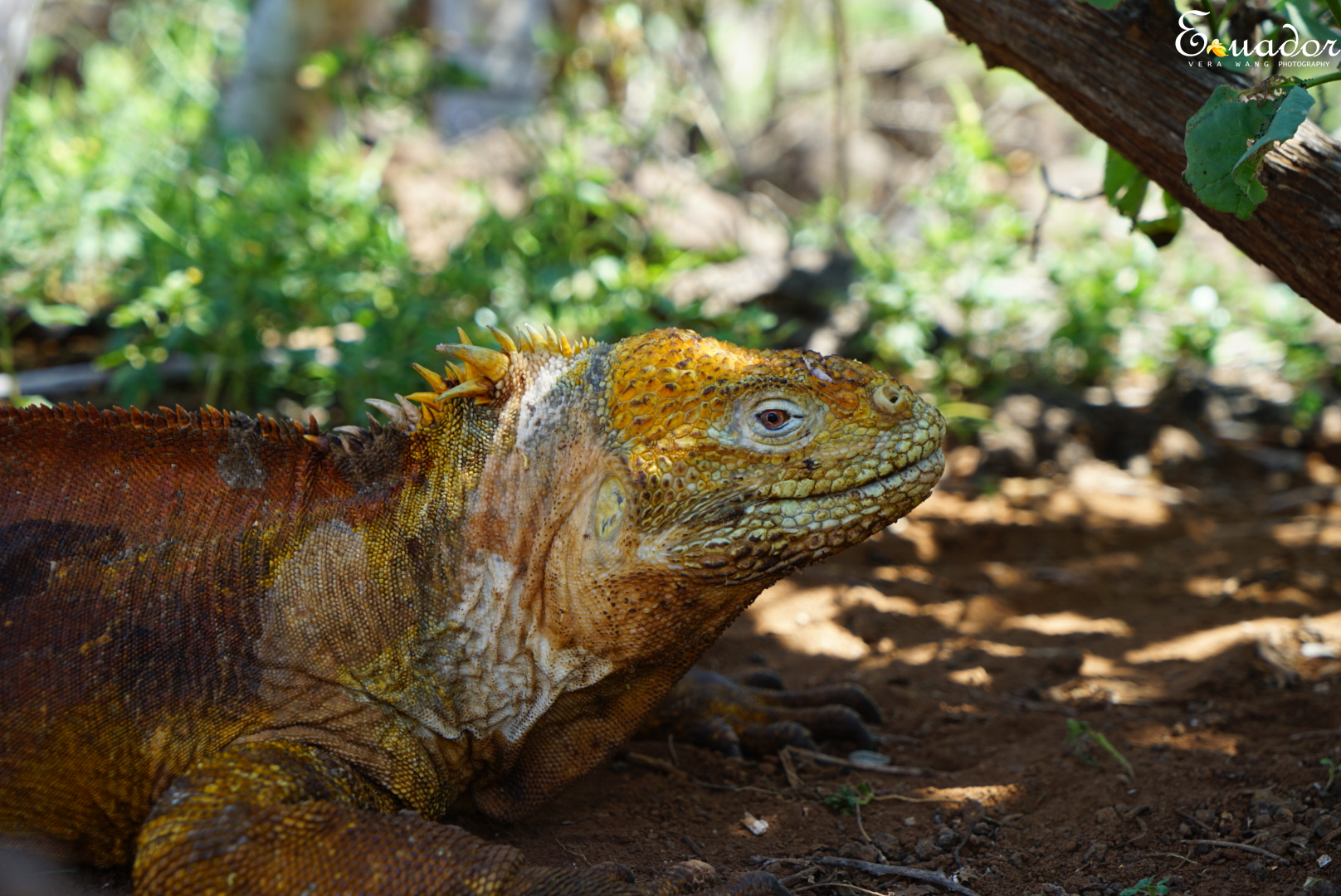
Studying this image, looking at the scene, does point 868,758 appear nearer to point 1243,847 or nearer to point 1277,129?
point 1243,847

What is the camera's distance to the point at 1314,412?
6.79 meters

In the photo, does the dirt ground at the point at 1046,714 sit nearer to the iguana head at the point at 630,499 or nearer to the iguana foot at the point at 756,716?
the iguana foot at the point at 756,716

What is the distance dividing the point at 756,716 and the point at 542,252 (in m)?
3.38

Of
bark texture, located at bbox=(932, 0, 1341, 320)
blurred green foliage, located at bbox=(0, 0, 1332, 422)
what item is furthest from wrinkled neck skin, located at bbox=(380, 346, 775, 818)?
blurred green foliage, located at bbox=(0, 0, 1332, 422)

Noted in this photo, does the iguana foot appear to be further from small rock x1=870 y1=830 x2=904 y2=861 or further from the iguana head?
the iguana head

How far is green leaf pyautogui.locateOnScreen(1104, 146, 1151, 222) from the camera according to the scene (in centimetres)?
361

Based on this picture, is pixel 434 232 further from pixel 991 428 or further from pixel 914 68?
pixel 914 68

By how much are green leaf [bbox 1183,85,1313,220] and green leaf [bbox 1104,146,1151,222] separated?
39.2 inches

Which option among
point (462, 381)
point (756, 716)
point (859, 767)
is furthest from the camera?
point (756, 716)

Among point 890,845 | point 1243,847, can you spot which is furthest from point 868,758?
point 1243,847

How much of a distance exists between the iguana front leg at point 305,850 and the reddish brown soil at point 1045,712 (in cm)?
49

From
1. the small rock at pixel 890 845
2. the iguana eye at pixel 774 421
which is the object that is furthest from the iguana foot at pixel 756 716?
the iguana eye at pixel 774 421

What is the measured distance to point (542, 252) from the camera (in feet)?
20.3

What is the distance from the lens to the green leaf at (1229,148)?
2.54 metres
